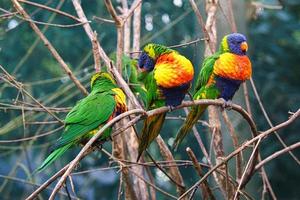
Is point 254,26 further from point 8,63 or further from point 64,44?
point 8,63

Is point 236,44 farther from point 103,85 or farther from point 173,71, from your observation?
point 103,85

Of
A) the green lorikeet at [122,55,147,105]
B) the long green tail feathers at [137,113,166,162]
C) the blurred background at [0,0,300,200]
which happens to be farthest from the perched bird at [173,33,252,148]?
the blurred background at [0,0,300,200]

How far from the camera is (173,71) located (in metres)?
2.64

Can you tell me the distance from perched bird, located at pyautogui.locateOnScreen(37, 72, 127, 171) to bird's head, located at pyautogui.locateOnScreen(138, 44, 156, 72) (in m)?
0.14

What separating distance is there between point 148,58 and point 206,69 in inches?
14.4

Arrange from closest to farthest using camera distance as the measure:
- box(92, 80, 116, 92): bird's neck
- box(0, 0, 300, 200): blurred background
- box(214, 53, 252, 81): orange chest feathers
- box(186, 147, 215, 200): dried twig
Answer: box(186, 147, 215, 200): dried twig → box(92, 80, 116, 92): bird's neck → box(214, 53, 252, 81): orange chest feathers → box(0, 0, 300, 200): blurred background

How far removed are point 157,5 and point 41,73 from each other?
3.83 ft

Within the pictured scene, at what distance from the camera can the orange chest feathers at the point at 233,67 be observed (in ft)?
9.78

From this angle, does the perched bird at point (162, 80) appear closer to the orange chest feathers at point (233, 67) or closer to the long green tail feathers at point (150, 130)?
the long green tail feathers at point (150, 130)

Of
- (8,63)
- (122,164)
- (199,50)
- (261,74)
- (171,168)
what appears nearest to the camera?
(122,164)

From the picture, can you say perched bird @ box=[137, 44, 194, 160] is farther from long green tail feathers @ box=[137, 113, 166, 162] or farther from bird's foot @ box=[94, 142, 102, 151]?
bird's foot @ box=[94, 142, 102, 151]

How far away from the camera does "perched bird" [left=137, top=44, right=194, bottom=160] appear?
2.62 meters

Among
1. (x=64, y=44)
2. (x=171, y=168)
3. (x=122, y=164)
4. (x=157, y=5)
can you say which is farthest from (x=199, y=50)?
(x=122, y=164)

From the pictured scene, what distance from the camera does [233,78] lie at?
2.98 m
